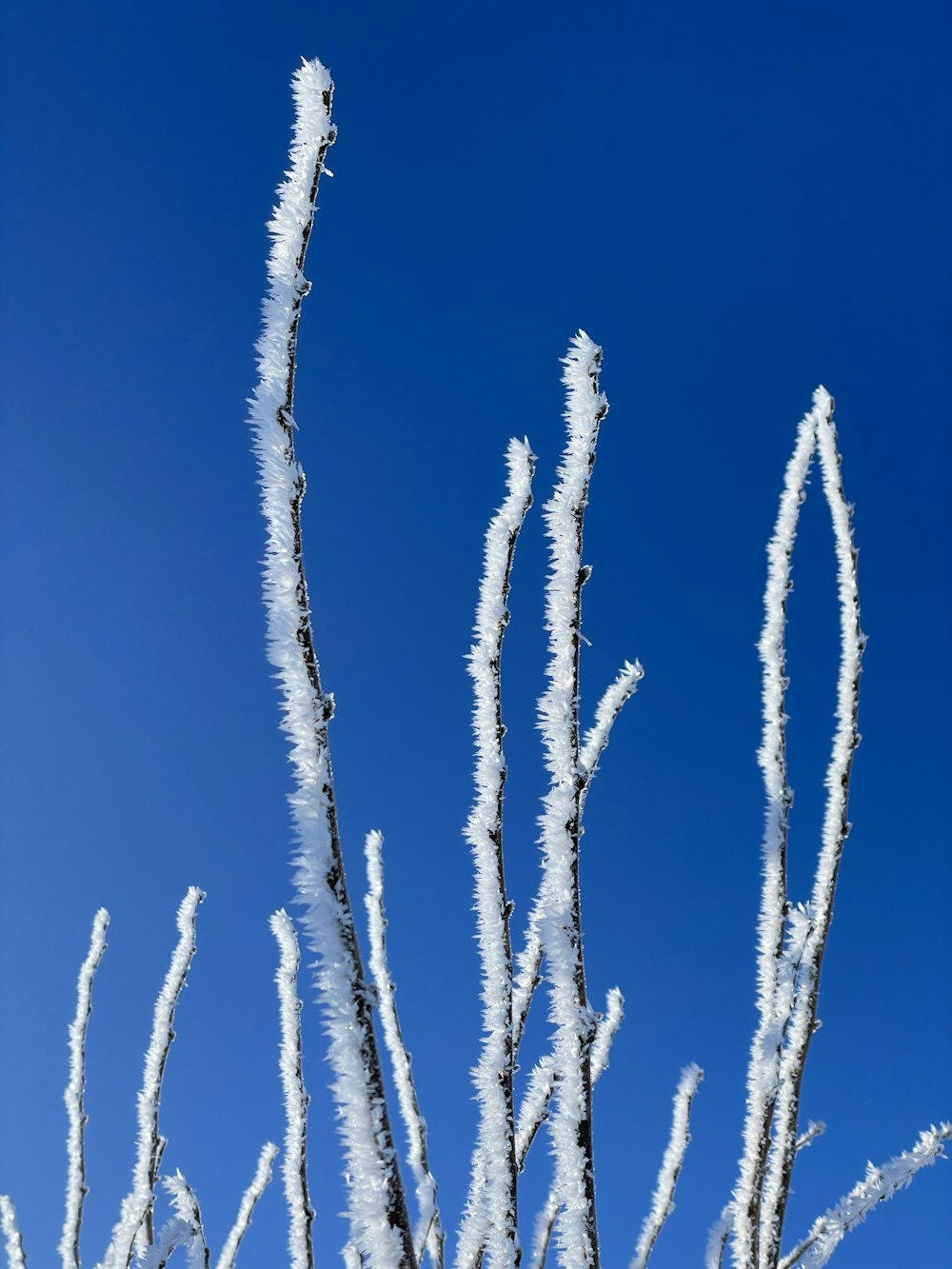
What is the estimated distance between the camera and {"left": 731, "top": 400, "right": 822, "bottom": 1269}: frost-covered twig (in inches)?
67.4

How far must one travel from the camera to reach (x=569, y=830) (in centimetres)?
137

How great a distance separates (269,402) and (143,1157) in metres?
2.30

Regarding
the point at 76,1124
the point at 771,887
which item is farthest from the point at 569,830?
the point at 76,1124

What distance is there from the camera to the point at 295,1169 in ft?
7.48

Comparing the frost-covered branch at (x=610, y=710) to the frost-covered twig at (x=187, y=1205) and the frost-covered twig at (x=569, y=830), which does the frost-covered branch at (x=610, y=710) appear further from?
the frost-covered twig at (x=187, y=1205)

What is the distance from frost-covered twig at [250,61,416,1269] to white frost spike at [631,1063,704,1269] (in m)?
1.66

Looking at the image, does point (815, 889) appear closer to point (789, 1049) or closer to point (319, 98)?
point (789, 1049)

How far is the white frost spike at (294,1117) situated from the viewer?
2.20m


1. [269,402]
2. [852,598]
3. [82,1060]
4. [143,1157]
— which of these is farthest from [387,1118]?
[82,1060]

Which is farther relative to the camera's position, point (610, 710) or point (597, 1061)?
point (597, 1061)

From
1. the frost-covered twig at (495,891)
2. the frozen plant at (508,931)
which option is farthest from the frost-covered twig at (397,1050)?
the frost-covered twig at (495,891)

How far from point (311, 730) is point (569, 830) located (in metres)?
0.45

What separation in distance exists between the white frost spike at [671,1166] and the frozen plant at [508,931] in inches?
1.0

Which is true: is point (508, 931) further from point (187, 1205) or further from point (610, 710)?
point (187, 1205)
